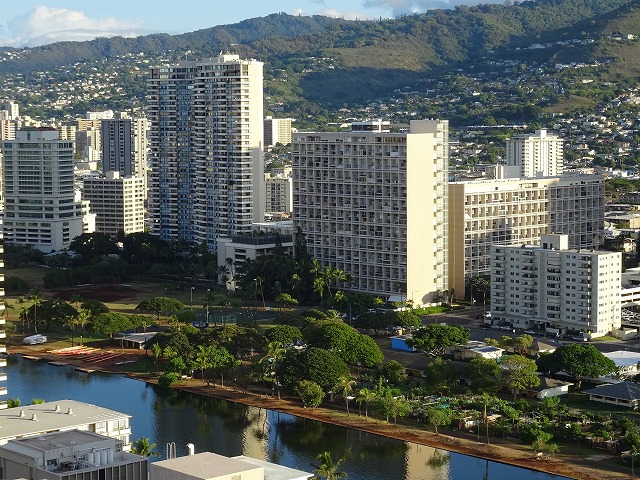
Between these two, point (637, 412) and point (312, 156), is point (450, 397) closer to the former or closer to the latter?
point (637, 412)

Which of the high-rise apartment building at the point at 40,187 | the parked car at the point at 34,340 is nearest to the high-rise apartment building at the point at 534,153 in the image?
the high-rise apartment building at the point at 40,187

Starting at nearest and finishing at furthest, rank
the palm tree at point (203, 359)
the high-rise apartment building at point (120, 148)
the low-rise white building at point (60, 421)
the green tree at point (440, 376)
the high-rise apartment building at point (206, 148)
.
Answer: the low-rise white building at point (60, 421), the green tree at point (440, 376), the palm tree at point (203, 359), the high-rise apartment building at point (206, 148), the high-rise apartment building at point (120, 148)

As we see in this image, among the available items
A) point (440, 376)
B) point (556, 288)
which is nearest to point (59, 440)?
point (440, 376)

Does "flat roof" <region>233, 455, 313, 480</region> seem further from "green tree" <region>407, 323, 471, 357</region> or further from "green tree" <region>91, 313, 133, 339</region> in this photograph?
"green tree" <region>91, 313, 133, 339</region>

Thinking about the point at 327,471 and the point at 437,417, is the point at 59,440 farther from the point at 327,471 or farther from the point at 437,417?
the point at 437,417

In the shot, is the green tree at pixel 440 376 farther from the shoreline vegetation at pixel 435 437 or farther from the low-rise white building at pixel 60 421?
the low-rise white building at pixel 60 421

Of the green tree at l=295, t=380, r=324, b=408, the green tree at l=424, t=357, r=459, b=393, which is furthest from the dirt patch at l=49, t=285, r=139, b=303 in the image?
the green tree at l=424, t=357, r=459, b=393
